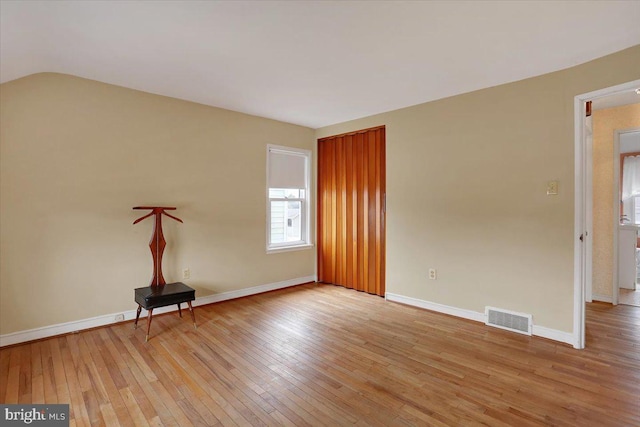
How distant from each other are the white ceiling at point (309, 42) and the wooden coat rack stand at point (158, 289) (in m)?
1.41

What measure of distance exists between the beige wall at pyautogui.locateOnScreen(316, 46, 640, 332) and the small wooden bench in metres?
2.54

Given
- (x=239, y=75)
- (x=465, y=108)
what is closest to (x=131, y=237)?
(x=239, y=75)

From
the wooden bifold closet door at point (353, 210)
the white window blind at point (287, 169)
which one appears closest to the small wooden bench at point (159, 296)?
the white window blind at point (287, 169)

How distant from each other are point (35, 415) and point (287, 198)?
3.54m

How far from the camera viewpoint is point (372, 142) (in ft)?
14.3

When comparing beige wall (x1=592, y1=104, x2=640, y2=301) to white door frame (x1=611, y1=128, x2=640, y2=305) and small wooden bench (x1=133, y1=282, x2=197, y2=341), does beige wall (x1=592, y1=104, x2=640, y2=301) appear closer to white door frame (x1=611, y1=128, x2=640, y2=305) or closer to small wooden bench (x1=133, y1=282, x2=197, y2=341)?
white door frame (x1=611, y1=128, x2=640, y2=305)

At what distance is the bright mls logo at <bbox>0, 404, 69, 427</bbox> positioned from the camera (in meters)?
1.79

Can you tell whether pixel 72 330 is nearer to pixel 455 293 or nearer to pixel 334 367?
pixel 334 367

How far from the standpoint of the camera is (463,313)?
11.1ft

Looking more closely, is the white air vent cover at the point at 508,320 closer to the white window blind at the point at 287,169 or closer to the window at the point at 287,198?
the window at the point at 287,198

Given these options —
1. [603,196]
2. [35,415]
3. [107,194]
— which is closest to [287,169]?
[107,194]

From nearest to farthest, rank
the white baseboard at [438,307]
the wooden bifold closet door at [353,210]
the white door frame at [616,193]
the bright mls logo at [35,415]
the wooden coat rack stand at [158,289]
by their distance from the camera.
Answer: the bright mls logo at [35,415]
the wooden coat rack stand at [158,289]
the white baseboard at [438,307]
the white door frame at [616,193]
the wooden bifold closet door at [353,210]

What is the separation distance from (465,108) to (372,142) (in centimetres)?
132

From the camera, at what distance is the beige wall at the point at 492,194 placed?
2760 millimetres
